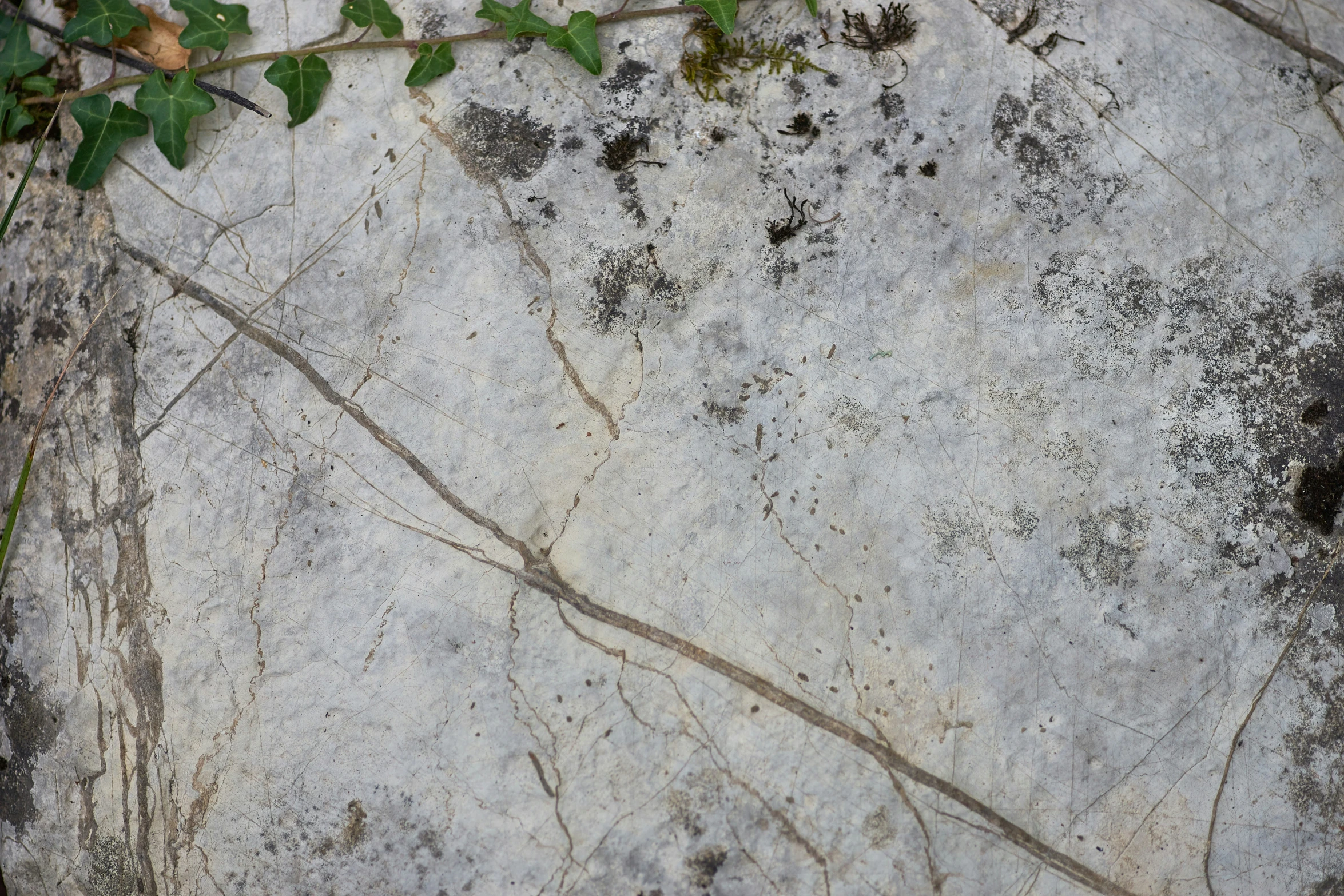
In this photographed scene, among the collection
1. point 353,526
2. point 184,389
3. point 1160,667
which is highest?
point 184,389

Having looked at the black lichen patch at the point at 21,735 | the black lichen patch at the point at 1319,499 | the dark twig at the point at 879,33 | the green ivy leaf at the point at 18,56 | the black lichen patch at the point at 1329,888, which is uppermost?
the dark twig at the point at 879,33

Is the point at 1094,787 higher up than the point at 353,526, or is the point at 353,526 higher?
the point at 353,526

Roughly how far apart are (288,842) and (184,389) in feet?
4.11

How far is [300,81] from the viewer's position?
2266 mm

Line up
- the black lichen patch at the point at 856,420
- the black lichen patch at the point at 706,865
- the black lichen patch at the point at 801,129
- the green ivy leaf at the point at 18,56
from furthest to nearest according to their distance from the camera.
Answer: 1. the green ivy leaf at the point at 18,56
2. the black lichen patch at the point at 801,129
3. the black lichen patch at the point at 856,420
4. the black lichen patch at the point at 706,865

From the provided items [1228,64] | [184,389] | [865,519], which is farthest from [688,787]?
[1228,64]

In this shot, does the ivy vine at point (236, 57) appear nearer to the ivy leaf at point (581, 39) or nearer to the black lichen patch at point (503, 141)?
the ivy leaf at point (581, 39)

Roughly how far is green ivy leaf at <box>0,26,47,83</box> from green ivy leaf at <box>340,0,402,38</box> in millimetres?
962

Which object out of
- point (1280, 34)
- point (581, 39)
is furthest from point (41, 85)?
point (1280, 34)

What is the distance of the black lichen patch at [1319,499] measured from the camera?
213cm

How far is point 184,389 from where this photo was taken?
2.24m

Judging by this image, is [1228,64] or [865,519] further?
[1228,64]

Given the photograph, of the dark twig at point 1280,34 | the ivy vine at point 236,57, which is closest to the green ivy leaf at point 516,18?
the ivy vine at point 236,57

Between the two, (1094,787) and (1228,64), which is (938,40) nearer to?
A: (1228,64)
